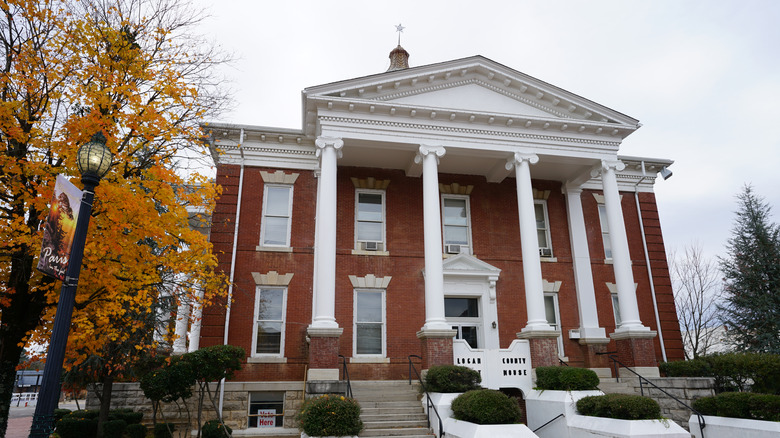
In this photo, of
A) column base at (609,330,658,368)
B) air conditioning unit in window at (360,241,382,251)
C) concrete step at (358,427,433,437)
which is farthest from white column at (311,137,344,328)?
column base at (609,330,658,368)

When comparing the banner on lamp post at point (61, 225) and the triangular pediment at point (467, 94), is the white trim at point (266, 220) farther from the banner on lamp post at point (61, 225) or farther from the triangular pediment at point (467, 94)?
the banner on lamp post at point (61, 225)

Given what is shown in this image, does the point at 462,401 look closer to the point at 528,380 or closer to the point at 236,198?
the point at 528,380

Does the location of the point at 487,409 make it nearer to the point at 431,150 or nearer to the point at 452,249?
the point at 452,249

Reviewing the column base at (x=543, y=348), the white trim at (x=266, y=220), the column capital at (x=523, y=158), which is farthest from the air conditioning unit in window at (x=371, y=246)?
the column base at (x=543, y=348)

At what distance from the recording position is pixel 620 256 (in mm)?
18000

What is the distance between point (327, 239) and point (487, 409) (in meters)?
6.99

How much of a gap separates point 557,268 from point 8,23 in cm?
1902

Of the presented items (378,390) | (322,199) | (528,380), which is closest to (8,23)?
(322,199)

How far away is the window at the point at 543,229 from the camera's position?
→ 20.5 m

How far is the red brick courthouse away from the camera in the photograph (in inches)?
653

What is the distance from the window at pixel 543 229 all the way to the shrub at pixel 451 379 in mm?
8378

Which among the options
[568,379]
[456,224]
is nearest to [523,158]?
[456,224]

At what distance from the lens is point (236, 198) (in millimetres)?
18562

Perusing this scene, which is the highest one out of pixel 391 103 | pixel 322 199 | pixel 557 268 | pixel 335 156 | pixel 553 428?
pixel 391 103
